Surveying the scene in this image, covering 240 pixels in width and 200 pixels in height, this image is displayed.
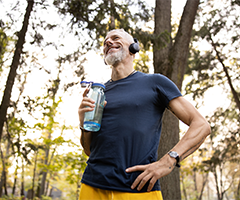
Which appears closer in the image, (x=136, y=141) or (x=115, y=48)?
(x=136, y=141)

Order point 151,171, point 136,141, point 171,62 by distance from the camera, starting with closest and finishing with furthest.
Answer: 1. point 151,171
2. point 136,141
3. point 171,62

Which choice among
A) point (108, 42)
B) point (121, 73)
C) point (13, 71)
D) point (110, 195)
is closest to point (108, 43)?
point (108, 42)

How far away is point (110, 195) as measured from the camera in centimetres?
143

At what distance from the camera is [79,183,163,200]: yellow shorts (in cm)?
140

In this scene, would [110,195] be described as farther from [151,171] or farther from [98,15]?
[98,15]

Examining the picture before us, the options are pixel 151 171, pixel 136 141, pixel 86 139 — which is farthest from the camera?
pixel 86 139

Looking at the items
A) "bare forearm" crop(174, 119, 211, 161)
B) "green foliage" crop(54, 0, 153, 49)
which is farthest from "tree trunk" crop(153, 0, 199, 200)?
"bare forearm" crop(174, 119, 211, 161)

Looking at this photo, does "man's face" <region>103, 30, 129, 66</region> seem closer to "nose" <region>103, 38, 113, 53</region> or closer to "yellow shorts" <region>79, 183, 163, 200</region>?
"nose" <region>103, 38, 113, 53</region>

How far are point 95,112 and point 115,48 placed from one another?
78 centimetres

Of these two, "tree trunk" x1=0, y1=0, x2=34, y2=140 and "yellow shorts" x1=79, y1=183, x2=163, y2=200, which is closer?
"yellow shorts" x1=79, y1=183, x2=163, y2=200

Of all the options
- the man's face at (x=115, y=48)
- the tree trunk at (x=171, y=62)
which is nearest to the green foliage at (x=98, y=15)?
the tree trunk at (x=171, y=62)

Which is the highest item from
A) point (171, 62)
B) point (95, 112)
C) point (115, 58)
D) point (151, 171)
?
point (171, 62)

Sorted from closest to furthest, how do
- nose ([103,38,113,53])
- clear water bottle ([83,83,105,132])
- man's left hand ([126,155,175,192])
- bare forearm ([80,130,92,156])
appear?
man's left hand ([126,155,175,192])
clear water bottle ([83,83,105,132])
bare forearm ([80,130,92,156])
nose ([103,38,113,53])

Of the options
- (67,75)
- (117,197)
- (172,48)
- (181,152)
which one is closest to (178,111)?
(181,152)
